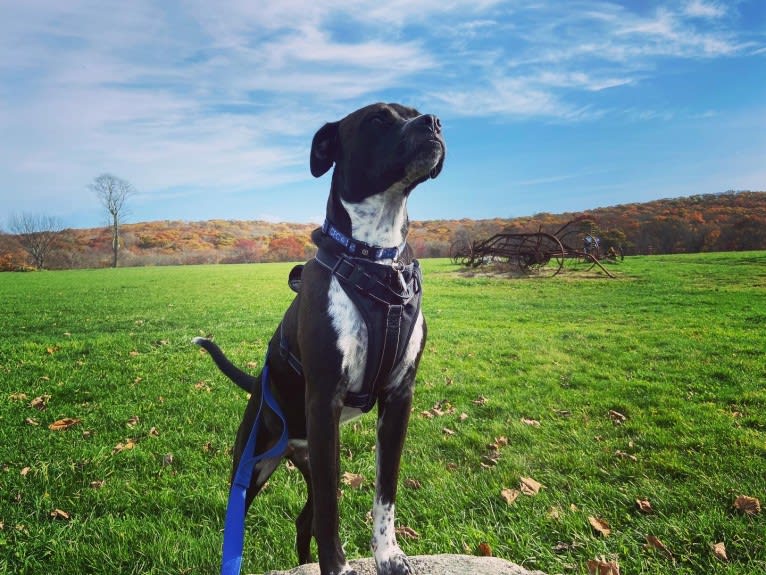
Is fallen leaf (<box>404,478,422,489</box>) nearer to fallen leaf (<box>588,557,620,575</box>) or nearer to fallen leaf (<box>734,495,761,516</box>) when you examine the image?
fallen leaf (<box>588,557,620,575</box>)

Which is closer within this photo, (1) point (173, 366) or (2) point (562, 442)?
(2) point (562, 442)

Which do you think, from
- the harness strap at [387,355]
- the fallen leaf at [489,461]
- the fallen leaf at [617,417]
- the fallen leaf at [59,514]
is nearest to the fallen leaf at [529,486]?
the fallen leaf at [489,461]

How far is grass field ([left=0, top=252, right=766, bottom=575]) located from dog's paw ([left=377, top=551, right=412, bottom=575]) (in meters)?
1.28

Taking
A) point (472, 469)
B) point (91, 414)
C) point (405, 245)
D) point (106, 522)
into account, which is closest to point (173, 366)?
point (91, 414)

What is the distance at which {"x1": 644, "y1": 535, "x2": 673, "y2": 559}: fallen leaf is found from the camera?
11.2ft

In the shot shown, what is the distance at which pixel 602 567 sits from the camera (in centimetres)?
315

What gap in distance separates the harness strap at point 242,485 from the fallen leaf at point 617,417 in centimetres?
468

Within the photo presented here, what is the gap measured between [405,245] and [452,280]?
65.8 ft

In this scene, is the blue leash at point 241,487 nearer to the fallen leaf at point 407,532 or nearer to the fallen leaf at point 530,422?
the fallen leaf at point 407,532

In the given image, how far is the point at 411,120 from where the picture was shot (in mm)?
2270

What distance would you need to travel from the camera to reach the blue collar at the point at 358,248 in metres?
2.25

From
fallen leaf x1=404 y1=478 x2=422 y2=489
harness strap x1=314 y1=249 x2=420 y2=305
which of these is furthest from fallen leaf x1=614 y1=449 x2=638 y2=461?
harness strap x1=314 y1=249 x2=420 y2=305

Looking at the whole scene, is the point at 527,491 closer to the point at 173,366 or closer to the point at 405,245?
the point at 405,245

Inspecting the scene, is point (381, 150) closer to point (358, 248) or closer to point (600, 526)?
point (358, 248)
